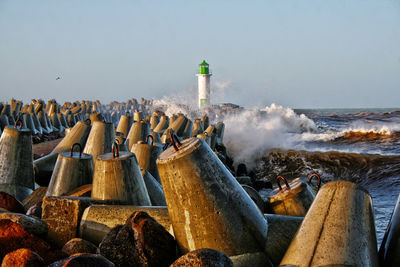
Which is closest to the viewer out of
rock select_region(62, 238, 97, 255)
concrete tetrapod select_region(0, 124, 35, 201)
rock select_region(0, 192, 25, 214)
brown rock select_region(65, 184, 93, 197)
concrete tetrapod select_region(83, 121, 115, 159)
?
rock select_region(62, 238, 97, 255)

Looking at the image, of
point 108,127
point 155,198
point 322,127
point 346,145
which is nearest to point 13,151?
point 108,127

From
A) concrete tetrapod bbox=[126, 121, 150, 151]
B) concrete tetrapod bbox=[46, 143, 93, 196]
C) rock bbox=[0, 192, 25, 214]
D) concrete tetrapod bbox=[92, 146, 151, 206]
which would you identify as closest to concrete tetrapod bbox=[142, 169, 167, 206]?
concrete tetrapod bbox=[46, 143, 93, 196]

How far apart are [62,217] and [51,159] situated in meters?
3.75

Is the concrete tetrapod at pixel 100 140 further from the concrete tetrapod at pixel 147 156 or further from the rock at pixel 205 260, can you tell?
the rock at pixel 205 260

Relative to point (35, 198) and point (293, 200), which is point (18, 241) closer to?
point (35, 198)

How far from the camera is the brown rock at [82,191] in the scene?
436 centimetres

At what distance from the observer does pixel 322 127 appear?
2927cm

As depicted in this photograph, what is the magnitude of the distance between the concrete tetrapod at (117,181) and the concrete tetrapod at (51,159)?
10.7 ft

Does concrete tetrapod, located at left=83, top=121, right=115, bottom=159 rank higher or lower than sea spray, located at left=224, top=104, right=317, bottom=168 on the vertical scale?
higher

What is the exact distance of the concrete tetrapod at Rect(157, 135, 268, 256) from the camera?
9.86ft

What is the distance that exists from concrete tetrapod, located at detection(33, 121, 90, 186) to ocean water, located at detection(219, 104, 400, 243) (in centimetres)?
603

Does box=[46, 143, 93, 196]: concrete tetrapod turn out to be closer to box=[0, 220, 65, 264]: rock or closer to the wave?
box=[0, 220, 65, 264]: rock

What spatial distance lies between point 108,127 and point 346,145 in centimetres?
1464

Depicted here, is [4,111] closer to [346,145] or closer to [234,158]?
[234,158]
